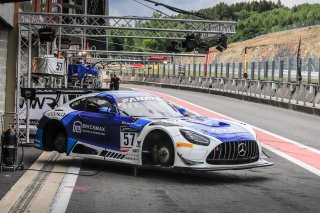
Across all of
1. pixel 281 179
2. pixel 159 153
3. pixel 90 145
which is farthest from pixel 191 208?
pixel 90 145

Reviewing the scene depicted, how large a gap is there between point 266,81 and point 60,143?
2924 centimetres

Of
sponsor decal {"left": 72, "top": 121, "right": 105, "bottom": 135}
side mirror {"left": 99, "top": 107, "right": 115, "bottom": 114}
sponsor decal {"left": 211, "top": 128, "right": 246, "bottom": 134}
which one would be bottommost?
sponsor decal {"left": 72, "top": 121, "right": 105, "bottom": 135}

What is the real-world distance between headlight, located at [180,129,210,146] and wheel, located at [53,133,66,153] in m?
2.95

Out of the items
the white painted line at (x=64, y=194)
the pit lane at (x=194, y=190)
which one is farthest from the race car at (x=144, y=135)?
the white painted line at (x=64, y=194)

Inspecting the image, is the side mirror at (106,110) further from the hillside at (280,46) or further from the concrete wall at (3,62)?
the hillside at (280,46)

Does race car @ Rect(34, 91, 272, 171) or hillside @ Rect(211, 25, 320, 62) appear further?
hillside @ Rect(211, 25, 320, 62)

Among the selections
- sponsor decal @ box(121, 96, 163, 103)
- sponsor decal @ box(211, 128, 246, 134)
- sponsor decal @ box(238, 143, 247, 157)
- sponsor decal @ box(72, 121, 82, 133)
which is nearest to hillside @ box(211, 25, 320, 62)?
sponsor decal @ box(121, 96, 163, 103)

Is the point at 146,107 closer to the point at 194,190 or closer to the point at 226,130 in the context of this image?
the point at 226,130

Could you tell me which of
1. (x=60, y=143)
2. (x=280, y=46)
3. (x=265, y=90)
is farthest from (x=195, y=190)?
(x=280, y=46)

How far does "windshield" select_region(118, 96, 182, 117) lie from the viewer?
11.0 meters

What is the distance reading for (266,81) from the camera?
39781mm

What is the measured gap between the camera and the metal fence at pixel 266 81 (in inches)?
1289

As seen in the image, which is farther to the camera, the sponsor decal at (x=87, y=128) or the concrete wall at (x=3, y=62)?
the concrete wall at (x=3, y=62)

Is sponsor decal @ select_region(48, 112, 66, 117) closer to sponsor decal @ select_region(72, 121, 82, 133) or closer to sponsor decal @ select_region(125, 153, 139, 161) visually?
sponsor decal @ select_region(72, 121, 82, 133)
